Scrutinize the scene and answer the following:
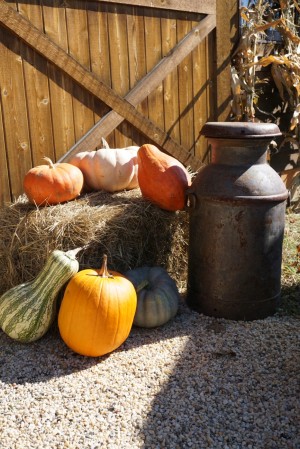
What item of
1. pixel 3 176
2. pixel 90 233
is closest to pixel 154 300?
pixel 90 233

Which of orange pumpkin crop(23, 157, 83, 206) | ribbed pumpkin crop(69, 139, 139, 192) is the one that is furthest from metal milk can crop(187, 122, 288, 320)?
orange pumpkin crop(23, 157, 83, 206)

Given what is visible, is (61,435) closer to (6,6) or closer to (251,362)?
(251,362)

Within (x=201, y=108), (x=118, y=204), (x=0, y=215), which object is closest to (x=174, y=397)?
(x=118, y=204)

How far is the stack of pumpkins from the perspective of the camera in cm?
307

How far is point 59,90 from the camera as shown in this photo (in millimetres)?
4500

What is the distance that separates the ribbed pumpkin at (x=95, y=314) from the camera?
3055mm

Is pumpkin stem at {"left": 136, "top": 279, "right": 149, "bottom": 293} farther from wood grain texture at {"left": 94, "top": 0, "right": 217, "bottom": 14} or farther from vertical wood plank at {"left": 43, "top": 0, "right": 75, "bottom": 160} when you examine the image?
wood grain texture at {"left": 94, "top": 0, "right": 217, "bottom": 14}

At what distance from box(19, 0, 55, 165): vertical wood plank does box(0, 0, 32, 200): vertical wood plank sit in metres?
0.05

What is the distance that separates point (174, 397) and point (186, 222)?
5.93 feet

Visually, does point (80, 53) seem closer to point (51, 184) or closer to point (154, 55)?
point (154, 55)

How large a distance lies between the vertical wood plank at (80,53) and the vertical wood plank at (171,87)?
3.07ft

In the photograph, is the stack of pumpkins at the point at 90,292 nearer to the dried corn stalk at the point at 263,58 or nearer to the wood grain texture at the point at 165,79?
the wood grain texture at the point at 165,79

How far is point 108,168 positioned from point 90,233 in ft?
2.22

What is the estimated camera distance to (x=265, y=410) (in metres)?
2.63
